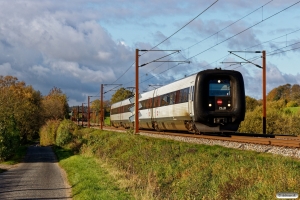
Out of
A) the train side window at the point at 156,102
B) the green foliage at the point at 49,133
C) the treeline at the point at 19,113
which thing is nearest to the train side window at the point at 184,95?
the train side window at the point at 156,102

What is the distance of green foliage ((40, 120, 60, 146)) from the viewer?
235 ft

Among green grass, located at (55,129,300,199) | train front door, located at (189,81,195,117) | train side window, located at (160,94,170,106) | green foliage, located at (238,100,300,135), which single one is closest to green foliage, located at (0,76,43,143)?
train side window, located at (160,94,170,106)

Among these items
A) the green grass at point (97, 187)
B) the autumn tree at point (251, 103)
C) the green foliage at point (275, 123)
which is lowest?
the green grass at point (97, 187)

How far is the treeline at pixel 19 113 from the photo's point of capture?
4519cm

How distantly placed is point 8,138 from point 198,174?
33102 mm

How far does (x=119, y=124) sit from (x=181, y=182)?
155ft

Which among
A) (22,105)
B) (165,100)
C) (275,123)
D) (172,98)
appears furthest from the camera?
(22,105)

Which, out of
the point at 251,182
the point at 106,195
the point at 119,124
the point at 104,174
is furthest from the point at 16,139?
the point at 251,182

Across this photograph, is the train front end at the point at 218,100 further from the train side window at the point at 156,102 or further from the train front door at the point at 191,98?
the train side window at the point at 156,102

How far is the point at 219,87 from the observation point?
2667 centimetres

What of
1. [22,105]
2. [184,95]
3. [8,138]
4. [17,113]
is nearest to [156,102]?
[184,95]

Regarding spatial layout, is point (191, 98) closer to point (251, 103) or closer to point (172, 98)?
point (172, 98)

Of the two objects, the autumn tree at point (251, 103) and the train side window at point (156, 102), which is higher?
the autumn tree at point (251, 103)

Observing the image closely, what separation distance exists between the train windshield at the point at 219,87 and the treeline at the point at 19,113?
23.6 meters
